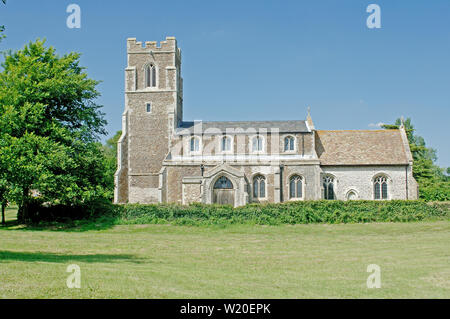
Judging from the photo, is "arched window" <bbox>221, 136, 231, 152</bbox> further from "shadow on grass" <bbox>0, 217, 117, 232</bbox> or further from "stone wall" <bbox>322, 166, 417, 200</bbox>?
"shadow on grass" <bbox>0, 217, 117, 232</bbox>

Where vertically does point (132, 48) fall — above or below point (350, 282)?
above

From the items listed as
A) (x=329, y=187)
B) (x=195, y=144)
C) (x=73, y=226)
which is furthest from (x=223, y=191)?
(x=73, y=226)

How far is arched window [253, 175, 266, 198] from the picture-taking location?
39.4 metres

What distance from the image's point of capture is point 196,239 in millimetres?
23594

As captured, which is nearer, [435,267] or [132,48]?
[435,267]

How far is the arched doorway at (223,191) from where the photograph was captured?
37.8 m

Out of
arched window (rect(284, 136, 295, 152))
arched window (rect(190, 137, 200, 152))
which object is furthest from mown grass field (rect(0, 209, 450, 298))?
arched window (rect(190, 137, 200, 152))

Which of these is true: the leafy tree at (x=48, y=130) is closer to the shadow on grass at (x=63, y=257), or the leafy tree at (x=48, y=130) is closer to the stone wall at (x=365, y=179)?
the shadow on grass at (x=63, y=257)

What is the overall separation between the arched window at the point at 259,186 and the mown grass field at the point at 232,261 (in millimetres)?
11440

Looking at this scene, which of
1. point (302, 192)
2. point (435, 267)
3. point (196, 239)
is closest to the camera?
point (435, 267)
